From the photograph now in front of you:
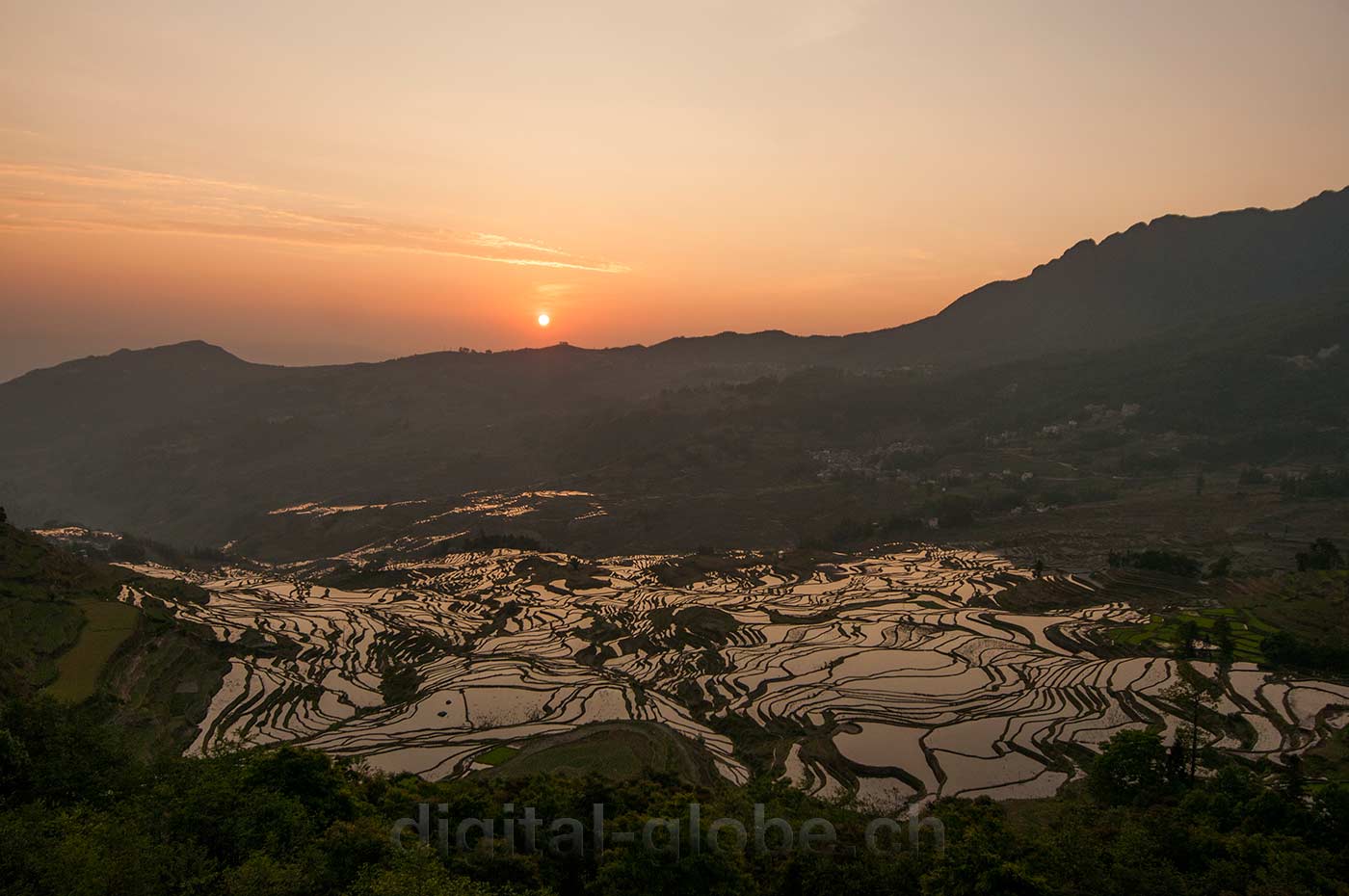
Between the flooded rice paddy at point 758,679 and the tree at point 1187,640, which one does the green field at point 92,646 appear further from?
the tree at point 1187,640

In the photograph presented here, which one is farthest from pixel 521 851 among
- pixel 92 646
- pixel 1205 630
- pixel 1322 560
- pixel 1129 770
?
pixel 1322 560

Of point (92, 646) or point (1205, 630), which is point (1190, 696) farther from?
point (92, 646)

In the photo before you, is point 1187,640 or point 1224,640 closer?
point 1224,640

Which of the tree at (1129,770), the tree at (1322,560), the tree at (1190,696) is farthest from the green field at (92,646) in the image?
the tree at (1322,560)

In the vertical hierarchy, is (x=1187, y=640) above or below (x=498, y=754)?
above

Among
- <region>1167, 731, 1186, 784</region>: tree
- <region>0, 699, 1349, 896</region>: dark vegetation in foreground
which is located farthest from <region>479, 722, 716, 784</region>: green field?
<region>1167, 731, 1186, 784</region>: tree

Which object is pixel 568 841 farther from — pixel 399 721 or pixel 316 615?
pixel 316 615
